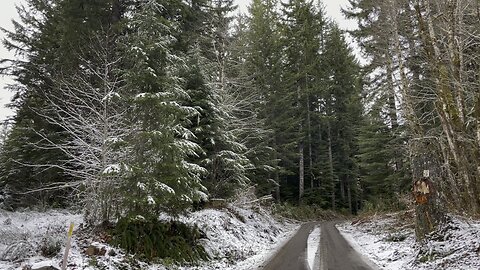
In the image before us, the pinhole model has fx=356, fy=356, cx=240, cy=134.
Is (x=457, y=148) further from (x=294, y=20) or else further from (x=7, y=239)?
(x=294, y=20)

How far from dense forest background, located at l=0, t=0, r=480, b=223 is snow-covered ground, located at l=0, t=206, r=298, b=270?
120 centimetres

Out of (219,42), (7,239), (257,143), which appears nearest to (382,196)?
(257,143)

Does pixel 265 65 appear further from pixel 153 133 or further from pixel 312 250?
pixel 153 133

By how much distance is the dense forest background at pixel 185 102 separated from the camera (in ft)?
31.9

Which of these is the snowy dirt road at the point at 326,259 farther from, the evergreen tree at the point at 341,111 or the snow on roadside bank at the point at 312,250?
the evergreen tree at the point at 341,111

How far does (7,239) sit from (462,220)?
10834mm

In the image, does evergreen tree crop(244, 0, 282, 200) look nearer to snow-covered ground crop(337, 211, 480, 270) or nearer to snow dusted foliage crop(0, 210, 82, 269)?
snow-covered ground crop(337, 211, 480, 270)

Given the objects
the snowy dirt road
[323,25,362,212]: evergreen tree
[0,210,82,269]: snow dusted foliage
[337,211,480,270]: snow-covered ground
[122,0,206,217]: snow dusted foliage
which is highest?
[323,25,362,212]: evergreen tree

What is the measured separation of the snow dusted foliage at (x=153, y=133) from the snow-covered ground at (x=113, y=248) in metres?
1.46

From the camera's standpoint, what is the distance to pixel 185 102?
1415cm

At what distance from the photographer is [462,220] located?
909 centimetres

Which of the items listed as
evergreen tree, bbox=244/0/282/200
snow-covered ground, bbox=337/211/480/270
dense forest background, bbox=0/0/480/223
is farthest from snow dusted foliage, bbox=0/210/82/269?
evergreen tree, bbox=244/0/282/200

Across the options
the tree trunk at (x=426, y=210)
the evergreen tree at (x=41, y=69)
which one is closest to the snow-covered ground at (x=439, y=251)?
the tree trunk at (x=426, y=210)

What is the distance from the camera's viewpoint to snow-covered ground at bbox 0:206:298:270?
712 cm
